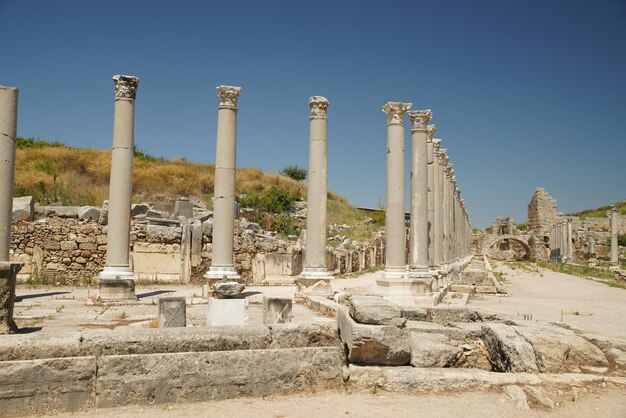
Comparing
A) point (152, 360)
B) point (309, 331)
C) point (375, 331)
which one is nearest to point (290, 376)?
point (309, 331)

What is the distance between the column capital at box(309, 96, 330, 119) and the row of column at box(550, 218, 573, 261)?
136 ft

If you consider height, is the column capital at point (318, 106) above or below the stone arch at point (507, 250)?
above

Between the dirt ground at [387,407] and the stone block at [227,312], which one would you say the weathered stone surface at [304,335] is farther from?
the stone block at [227,312]

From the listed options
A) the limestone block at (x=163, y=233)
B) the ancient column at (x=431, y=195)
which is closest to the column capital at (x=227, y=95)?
the limestone block at (x=163, y=233)

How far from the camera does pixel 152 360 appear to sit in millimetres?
5699

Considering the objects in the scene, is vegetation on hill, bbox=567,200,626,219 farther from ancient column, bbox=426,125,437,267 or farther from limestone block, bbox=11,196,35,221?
limestone block, bbox=11,196,35,221

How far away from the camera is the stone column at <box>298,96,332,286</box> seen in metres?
13.0

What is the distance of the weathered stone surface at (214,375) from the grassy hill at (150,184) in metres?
21.3

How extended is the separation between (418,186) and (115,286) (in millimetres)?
8940

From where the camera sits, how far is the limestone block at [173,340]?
574 centimetres

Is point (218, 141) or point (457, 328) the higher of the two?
point (218, 141)

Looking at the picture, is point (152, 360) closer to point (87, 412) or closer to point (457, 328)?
point (87, 412)

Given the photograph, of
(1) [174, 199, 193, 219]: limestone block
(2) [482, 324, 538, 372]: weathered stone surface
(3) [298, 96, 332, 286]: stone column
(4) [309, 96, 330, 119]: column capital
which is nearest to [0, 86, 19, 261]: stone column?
(3) [298, 96, 332, 286]: stone column

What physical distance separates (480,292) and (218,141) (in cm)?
1143
